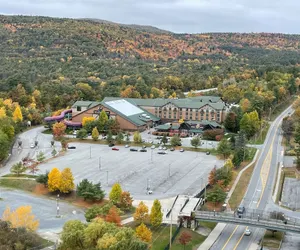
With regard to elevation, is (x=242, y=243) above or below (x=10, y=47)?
below

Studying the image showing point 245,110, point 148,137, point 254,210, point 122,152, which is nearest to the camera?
point 254,210

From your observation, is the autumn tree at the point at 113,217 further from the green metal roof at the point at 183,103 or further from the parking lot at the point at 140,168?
the green metal roof at the point at 183,103

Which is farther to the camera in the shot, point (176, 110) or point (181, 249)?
point (176, 110)

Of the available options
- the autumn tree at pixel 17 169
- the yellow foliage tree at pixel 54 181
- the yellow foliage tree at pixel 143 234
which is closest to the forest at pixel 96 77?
the autumn tree at pixel 17 169

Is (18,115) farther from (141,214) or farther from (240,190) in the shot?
(141,214)

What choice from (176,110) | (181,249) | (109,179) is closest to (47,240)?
(181,249)

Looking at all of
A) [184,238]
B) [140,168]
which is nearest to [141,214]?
[184,238]

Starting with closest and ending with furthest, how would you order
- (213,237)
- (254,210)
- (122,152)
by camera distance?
(213,237), (254,210), (122,152)

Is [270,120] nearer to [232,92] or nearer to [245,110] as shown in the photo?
[245,110]
